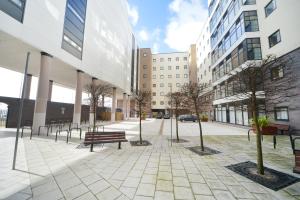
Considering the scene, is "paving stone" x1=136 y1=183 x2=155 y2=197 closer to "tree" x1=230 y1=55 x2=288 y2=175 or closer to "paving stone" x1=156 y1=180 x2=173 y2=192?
"paving stone" x1=156 y1=180 x2=173 y2=192

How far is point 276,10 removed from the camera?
16.2 metres

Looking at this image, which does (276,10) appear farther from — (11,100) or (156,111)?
(156,111)

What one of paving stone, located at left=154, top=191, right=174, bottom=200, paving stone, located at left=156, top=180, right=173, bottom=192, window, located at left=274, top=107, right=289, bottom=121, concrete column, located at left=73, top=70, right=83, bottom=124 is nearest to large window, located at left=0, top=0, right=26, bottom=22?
concrete column, located at left=73, top=70, right=83, bottom=124

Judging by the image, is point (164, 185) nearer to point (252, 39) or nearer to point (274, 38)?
point (274, 38)

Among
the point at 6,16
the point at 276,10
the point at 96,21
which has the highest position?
the point at 96,21

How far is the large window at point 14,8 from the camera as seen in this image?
9812 mm

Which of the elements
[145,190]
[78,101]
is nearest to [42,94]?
[78,101]

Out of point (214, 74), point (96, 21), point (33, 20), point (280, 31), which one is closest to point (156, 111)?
point (214, 74)

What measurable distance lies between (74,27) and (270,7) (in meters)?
22.3

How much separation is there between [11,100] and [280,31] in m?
28.4

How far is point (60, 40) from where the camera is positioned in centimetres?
1505

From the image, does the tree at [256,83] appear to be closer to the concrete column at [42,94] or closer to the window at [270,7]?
the concrete column at [42,94]

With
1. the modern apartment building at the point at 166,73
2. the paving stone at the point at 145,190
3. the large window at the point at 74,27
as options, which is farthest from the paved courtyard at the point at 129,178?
the modern apartment building at the point at 166,73

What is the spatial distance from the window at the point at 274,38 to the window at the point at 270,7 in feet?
9.10
